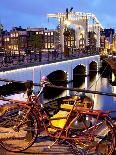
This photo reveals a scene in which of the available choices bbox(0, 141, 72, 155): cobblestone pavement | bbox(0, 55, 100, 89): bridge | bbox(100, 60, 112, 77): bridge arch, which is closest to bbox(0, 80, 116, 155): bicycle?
bbox(0, 141, 72, 155): cobblestone pavement

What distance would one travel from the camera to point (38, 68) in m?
43.6

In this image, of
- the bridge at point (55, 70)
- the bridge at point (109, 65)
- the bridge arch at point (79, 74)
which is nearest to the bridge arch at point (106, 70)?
the bridge at point (109, 65)

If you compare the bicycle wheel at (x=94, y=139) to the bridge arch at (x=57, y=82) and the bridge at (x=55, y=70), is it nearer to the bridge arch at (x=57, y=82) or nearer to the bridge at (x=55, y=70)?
the bridge at (x=55, y=70)

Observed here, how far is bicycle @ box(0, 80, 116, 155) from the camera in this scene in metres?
5.54

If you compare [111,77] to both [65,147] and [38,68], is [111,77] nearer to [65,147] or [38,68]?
[38,68]

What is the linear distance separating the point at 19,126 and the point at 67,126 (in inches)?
34.1

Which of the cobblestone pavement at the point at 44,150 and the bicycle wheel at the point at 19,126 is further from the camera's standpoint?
the cobblestone pavement at the point at 44,150

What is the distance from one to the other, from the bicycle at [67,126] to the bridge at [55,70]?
91.6 feet

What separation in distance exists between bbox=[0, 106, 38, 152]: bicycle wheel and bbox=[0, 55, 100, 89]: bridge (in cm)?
2753

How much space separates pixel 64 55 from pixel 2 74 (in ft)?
82.5

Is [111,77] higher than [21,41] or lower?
lower

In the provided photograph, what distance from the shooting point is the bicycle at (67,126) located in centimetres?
554

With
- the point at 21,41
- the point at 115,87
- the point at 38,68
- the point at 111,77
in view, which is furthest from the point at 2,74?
the point at 21,41

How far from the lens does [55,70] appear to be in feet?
166
